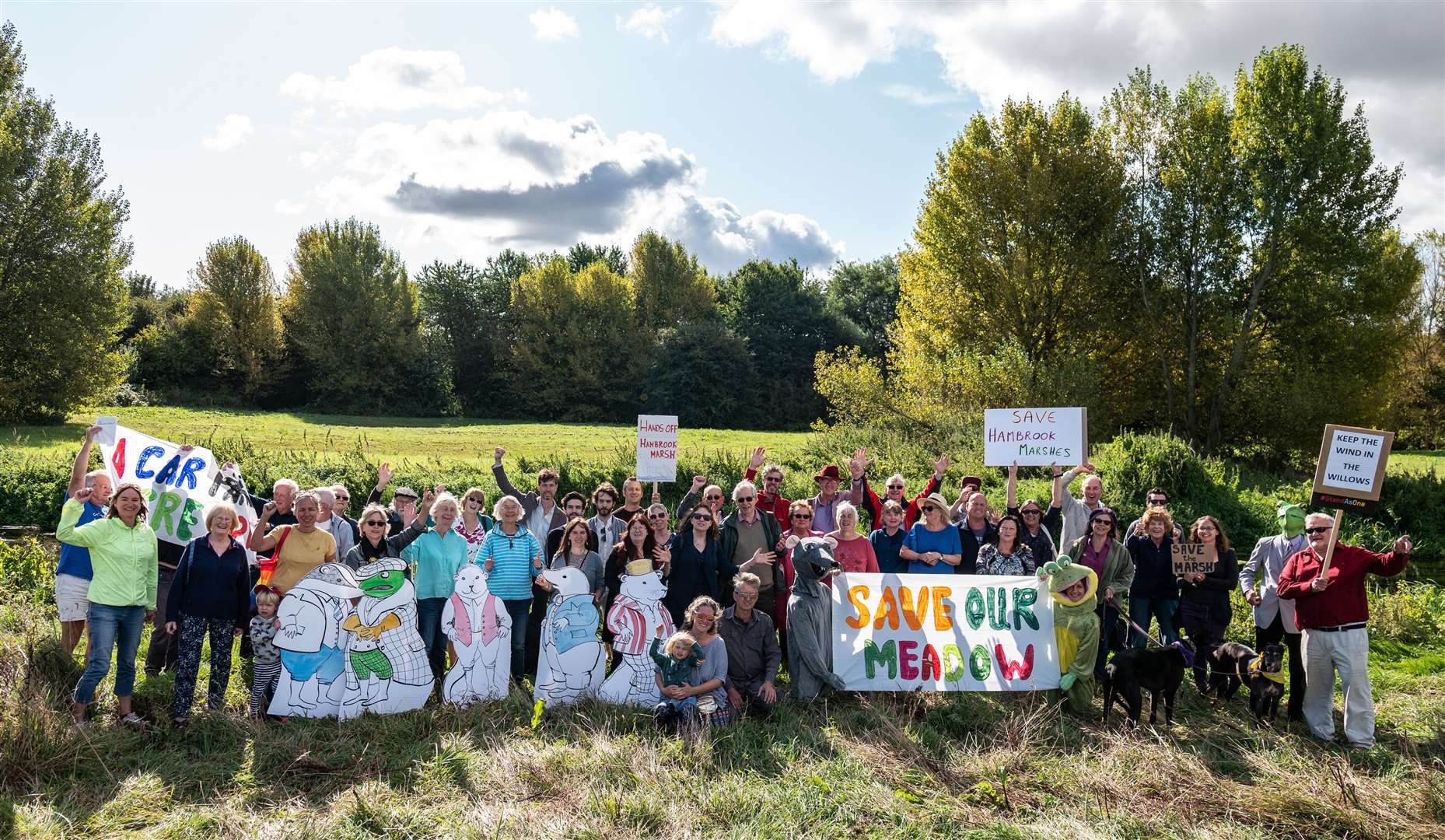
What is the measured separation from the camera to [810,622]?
7453 mm

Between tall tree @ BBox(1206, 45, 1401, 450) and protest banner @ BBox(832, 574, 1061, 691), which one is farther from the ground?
tall tree @ BBox(1206, 45, 1401, 450)

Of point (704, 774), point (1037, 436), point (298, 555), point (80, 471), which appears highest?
point (1037, 436)

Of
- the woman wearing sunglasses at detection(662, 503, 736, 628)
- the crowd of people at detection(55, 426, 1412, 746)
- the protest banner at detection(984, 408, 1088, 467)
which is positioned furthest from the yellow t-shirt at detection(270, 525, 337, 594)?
the protest banner at detection(984, 408, 1088, 467)

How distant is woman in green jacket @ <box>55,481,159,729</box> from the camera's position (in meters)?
6.69

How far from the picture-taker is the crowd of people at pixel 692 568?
6.84m

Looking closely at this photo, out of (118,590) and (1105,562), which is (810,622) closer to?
(1105,562)

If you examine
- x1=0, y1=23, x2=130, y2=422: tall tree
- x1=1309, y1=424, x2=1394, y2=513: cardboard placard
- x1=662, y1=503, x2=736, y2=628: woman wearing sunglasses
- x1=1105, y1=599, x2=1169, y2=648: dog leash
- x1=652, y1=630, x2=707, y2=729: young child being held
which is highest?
x1=0, y1=23, x2=130, y2=422: tall tree

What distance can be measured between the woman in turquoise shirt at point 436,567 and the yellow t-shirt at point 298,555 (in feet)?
2.06

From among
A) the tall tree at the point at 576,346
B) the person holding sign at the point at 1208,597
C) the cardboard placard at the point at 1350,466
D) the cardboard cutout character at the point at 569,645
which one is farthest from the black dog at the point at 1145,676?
the tall tree at the point at 576,346

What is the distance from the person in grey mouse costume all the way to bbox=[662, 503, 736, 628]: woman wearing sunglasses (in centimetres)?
69

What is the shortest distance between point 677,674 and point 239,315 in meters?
46.5

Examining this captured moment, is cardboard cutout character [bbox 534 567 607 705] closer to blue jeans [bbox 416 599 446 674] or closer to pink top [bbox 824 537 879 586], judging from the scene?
blue jeans [bbox 416 599 446 674]

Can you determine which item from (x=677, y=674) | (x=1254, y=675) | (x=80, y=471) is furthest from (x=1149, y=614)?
(x=80, y=471)

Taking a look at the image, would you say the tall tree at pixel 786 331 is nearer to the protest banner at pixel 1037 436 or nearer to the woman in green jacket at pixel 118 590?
the protest banner at pixel 1037 436
